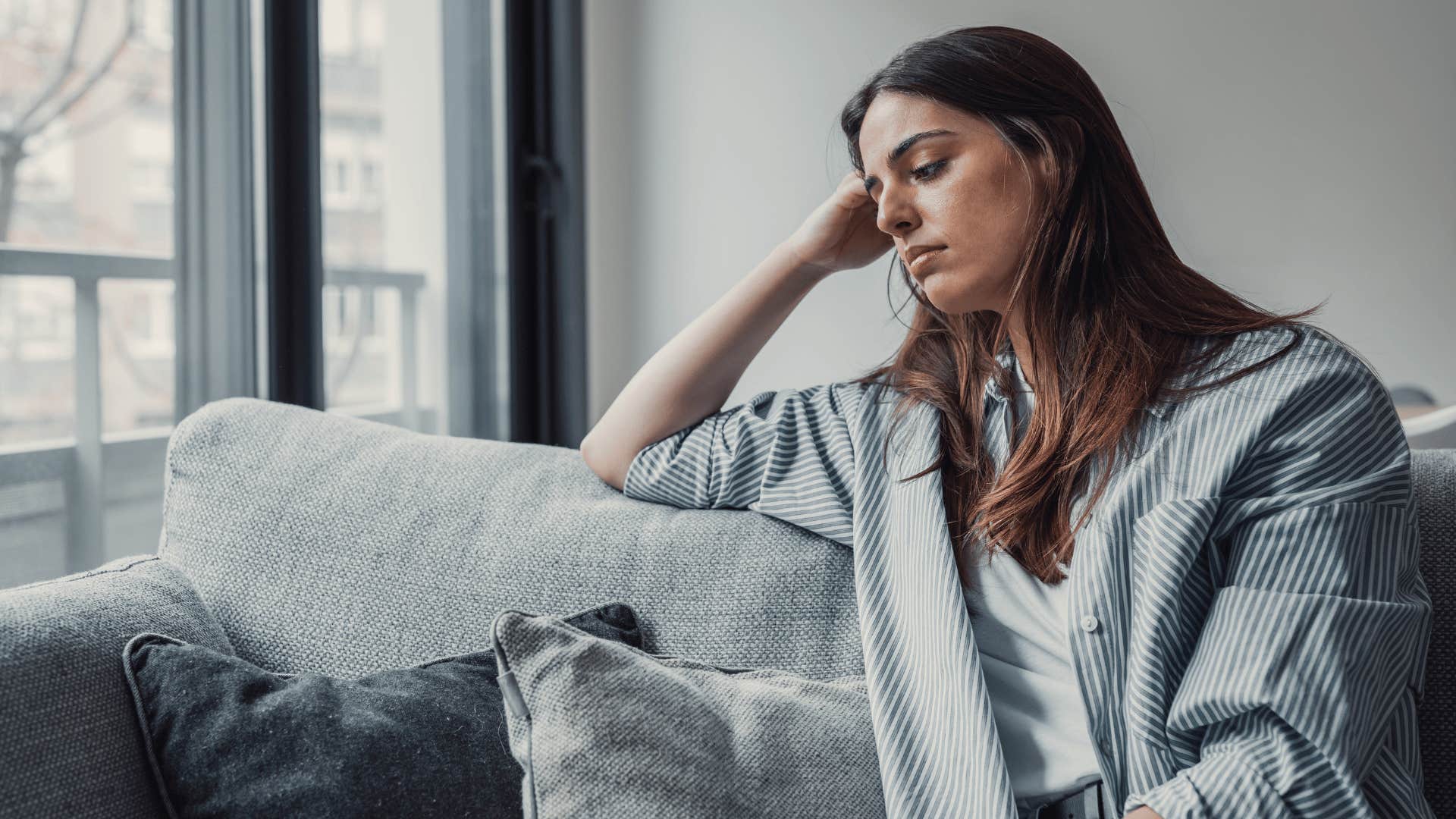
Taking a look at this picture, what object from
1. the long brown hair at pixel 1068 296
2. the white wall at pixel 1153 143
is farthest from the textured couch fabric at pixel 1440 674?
the white wall at pixel 1153 143

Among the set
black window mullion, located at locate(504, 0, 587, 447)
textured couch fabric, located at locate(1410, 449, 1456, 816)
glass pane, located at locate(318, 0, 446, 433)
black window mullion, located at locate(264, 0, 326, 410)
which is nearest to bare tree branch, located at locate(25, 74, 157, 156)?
black window mullion, located at locate(264, 0, 326, 410)

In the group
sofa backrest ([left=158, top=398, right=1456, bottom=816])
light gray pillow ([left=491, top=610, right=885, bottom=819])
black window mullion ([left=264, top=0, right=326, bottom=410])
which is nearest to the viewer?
light gray pillow ([left=491, top=610, right=885, bottom=819])

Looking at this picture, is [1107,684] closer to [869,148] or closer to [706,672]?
[706,672]

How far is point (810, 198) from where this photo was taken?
8.07 ft

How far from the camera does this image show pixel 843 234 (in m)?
1.22

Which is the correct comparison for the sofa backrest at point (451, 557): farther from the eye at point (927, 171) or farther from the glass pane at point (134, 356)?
the glass pane at point (134, 356)

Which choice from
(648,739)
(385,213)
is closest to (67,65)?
(385,213)

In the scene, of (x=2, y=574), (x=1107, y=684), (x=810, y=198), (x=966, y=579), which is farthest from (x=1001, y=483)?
(x=810, y=198)

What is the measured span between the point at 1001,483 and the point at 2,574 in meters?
1.33

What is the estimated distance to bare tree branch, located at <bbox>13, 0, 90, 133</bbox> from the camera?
1.48m

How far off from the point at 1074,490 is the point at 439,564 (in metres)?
0.60

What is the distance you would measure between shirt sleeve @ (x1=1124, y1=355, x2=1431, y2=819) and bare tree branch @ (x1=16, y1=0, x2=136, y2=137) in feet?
5.26

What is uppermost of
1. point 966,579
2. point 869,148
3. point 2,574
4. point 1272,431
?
point 869,148

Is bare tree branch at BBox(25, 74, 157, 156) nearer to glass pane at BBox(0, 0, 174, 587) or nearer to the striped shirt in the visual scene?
glass pane at BBox(0, 0, 174, 587)
